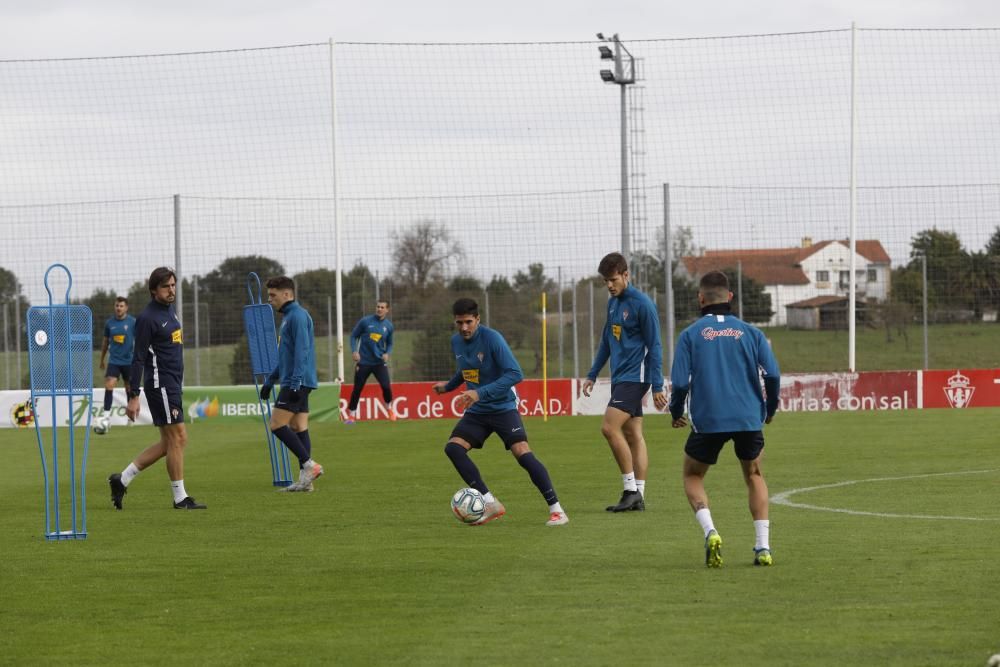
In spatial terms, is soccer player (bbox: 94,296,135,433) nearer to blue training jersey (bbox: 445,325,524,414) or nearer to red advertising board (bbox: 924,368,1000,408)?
red advertising board (bbox: 924,368,1000,408)

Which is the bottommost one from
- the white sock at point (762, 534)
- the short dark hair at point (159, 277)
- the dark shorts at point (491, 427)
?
the white sock at point (762, 534)

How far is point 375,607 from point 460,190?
66.4ft

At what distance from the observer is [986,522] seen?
35.8 ft

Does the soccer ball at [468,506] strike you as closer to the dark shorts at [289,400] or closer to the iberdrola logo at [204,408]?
the dark shorts at [289,400]

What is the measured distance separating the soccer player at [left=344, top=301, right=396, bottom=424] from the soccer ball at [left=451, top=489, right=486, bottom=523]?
13.5 metres

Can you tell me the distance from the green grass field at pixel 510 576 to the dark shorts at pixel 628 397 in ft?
2.92

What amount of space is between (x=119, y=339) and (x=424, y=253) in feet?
21.5

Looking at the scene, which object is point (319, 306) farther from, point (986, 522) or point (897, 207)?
point (986, 522)

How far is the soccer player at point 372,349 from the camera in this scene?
24.8 metres

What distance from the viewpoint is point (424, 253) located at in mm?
29203

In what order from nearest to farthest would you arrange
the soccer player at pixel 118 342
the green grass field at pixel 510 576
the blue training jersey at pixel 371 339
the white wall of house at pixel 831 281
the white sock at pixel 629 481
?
the green grass field at pixel 510 576
the white sock at pixel 629 481
the blue training jersey at pixel 371 339
the soccer player at pixel 118 342
the white wall of house at pixel 831 281

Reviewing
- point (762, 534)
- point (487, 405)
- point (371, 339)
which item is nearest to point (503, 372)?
point (487, 405)

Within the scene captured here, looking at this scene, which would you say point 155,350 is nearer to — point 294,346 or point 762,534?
point 294,346

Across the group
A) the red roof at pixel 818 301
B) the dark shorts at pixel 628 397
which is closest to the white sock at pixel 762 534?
the dark shorts at pixel 628 397
